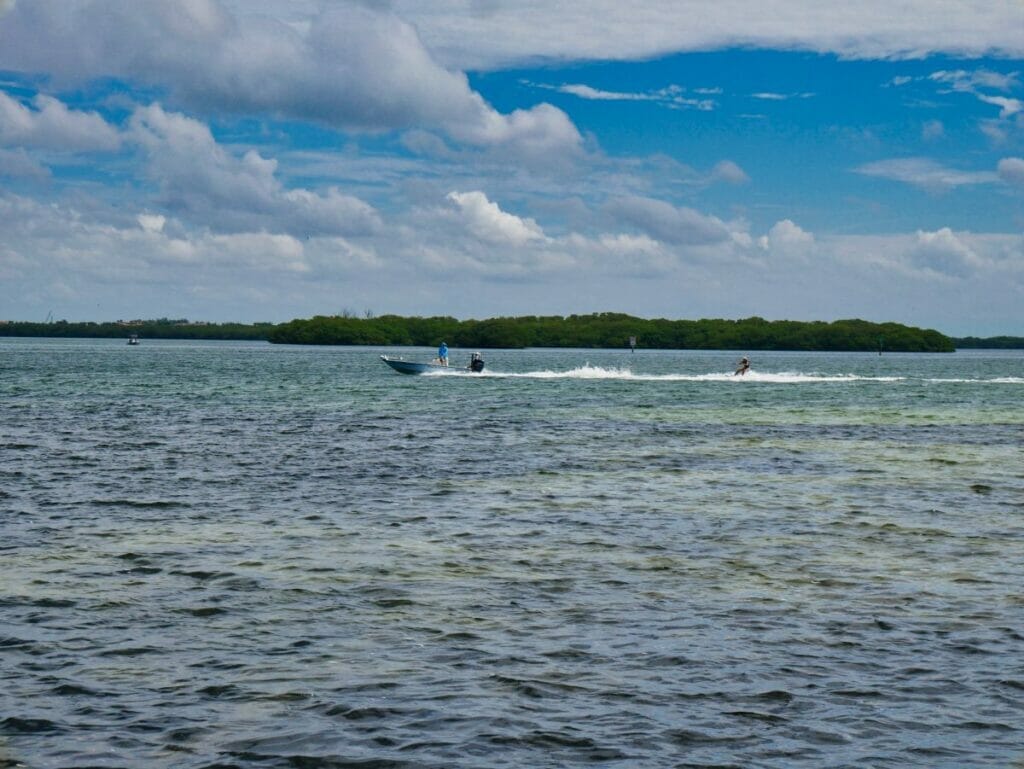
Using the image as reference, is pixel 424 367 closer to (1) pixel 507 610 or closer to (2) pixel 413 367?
(2) pixel 413 367

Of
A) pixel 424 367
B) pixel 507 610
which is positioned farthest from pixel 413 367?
pixel 507 610

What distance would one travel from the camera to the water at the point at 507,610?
394 inches

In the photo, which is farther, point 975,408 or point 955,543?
point 975,408

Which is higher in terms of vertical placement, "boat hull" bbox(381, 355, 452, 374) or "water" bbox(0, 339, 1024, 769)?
"boat hull" bbox(381, 355, 452, 374)

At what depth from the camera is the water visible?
32.9ft

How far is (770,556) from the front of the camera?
60.7ft

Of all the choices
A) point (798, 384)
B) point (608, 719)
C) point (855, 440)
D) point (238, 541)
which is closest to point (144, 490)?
point (238, 541)

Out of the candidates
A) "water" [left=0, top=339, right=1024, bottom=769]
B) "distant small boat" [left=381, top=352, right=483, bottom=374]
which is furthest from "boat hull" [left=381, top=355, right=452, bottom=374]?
"water" [left=0, top=339, right=1024, bottom=769]

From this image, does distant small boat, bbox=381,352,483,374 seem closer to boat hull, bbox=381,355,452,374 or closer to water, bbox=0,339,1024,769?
boat hull, bbox=381,355,452,374

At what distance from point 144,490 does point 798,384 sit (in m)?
81.7

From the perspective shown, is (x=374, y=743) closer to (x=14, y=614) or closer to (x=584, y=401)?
(x=14, y=614)

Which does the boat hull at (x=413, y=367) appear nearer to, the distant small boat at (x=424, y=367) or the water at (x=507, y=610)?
the distant small boat at (x=424, y=367)

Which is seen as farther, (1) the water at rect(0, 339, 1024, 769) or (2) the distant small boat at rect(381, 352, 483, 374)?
(2) the distant small boat at rect(381, 352, 483, 374)

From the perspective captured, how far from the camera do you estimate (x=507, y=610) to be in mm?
14656
